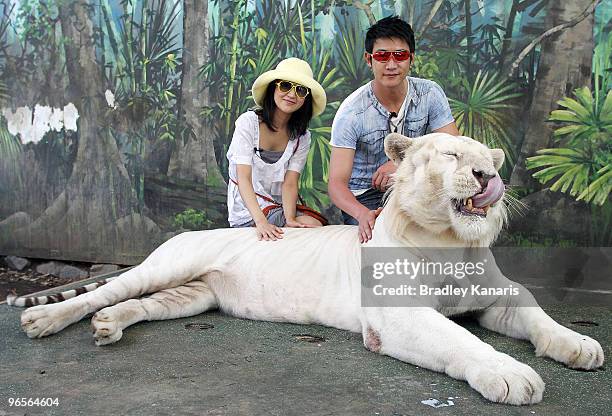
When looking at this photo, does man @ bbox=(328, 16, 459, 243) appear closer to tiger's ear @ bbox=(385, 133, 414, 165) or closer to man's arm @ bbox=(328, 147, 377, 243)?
man's arm @ bbox=(328, 147, 377, 243)

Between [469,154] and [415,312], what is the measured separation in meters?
0.62

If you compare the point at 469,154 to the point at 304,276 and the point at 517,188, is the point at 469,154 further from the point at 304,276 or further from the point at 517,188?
the point at 517,188

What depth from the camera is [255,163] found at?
12.6ft

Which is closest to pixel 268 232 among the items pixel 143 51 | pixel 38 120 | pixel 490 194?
pixel 490 194

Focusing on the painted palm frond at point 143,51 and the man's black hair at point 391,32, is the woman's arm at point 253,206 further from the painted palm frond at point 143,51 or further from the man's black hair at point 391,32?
the painted palm frond at point 143,51

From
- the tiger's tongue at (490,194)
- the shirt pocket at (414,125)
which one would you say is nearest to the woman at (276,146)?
the shirt pocket at (414,125)

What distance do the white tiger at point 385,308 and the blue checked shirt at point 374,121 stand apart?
0.54m

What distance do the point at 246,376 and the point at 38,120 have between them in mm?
4426

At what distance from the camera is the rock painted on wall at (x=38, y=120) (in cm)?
584

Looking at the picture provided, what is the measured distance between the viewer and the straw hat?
3.58m

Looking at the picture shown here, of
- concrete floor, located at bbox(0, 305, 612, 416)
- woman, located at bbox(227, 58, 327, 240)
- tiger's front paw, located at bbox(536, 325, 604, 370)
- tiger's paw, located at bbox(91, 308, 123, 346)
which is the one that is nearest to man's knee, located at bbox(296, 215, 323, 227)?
woman, located at bbox(227, 58, 327, 240)

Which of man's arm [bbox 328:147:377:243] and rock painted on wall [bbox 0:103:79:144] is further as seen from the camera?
rock painted on wall [bbox 0:103:79:144]

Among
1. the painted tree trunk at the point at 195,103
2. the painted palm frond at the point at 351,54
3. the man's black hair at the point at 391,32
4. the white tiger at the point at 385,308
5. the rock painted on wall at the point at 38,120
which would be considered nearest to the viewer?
the white tiger at the point at 385,308

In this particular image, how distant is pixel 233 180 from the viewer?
3961mm
